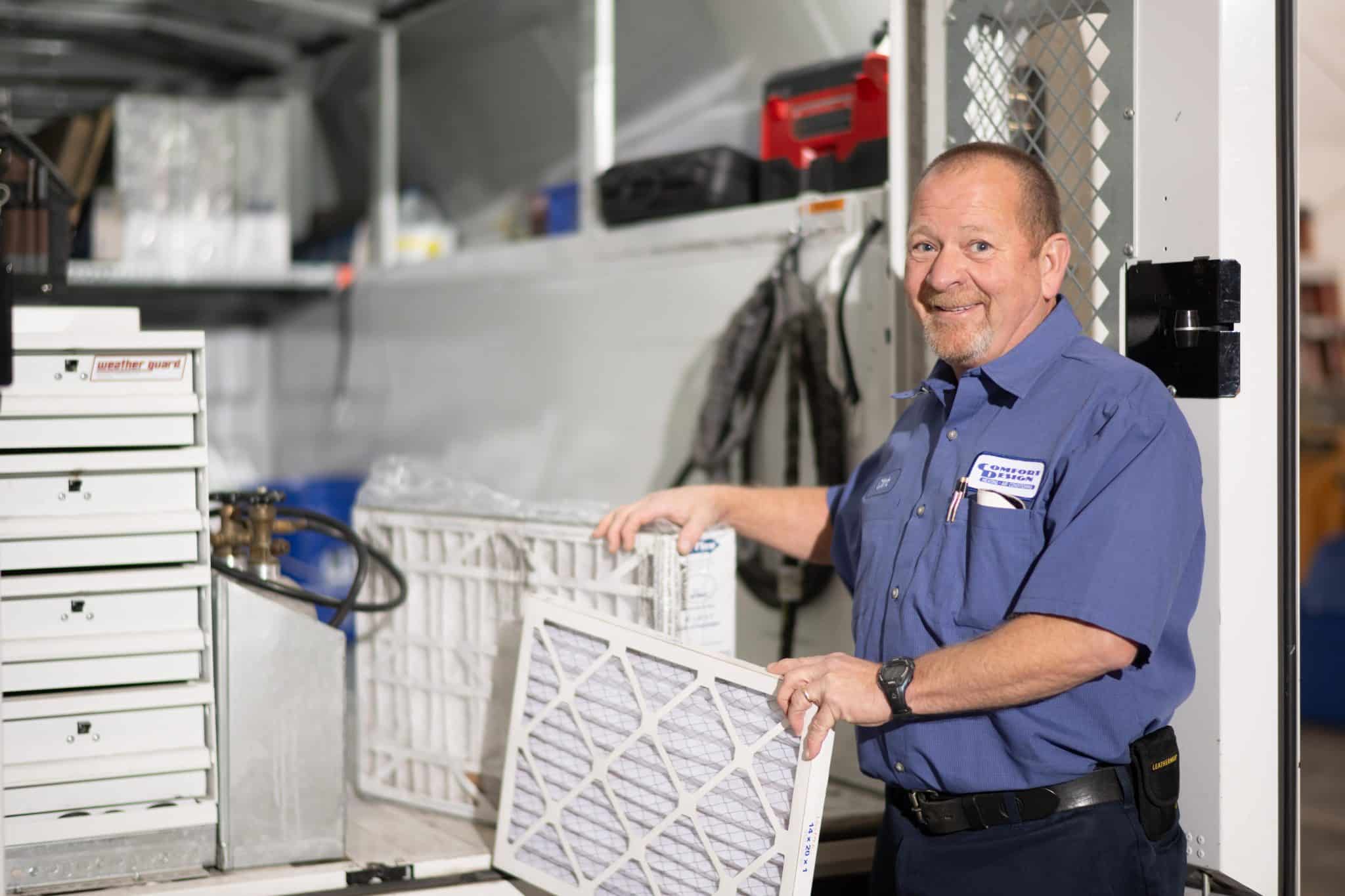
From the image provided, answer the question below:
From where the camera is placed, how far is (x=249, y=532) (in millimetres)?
1940

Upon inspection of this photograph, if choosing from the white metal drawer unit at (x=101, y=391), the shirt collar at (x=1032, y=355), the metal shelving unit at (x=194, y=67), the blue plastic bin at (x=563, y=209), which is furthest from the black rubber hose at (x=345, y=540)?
the metal shelving unit at (x=194, y=67)

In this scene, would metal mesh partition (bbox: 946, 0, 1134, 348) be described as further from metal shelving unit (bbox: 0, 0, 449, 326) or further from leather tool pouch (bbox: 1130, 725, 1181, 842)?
metal shelving unit (bbox: 0, 0, 449, 326)

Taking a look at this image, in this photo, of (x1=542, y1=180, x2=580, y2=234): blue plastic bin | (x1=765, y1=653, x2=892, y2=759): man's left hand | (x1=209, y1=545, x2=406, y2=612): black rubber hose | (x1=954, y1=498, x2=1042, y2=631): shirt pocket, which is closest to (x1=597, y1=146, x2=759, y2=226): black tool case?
(x1=542, y1=180, x2=580, y2=234): blue plastic bin

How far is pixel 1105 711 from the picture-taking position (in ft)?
5.14

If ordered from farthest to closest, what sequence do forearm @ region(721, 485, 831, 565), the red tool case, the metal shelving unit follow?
the metal shelving unit → the red tool case → forearm @ region(721, 485, 831, 565)

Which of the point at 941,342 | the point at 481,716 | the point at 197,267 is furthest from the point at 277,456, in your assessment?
the point at 941,342

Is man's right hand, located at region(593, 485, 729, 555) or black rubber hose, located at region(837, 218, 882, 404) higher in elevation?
black rubber hose, located at region(837, 218, 882, 404)

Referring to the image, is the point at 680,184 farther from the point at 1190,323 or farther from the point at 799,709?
the point at 799,709

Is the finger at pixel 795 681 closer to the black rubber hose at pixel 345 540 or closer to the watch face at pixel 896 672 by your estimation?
the watch face at pixel 896 672

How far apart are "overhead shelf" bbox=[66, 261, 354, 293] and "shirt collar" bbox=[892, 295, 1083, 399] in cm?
345

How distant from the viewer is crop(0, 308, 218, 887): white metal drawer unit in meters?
1.70

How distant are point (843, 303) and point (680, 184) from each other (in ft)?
2.26

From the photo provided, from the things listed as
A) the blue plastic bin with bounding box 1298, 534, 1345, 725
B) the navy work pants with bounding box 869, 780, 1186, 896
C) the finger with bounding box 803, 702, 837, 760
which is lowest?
the blue plastic bin with bounding box 1298, 534, 1345, 725

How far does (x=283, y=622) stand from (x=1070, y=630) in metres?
1.07
